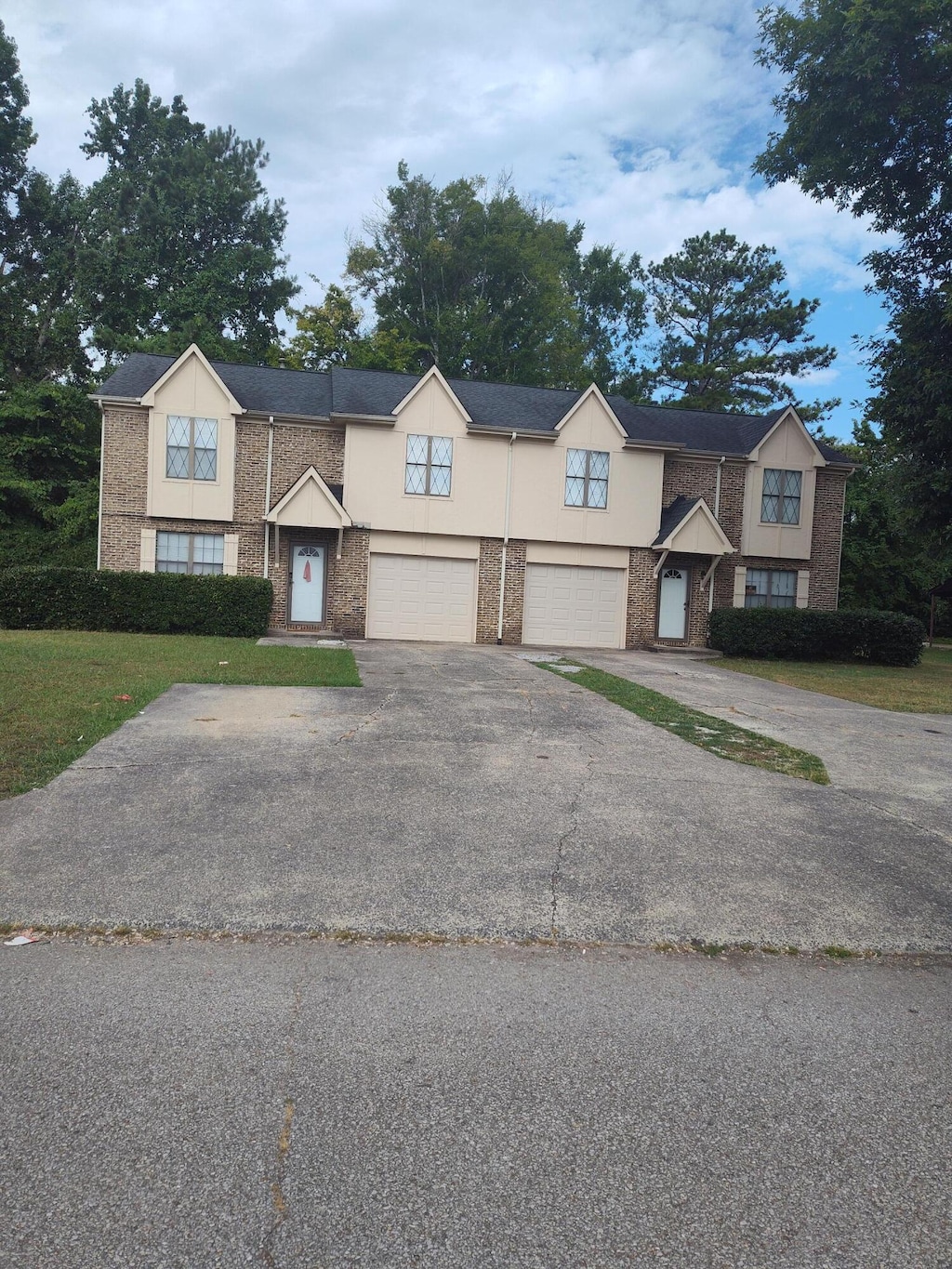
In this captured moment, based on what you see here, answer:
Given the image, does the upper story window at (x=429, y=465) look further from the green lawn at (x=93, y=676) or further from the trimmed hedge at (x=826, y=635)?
the trimmed hedge at (x=826, y=635)

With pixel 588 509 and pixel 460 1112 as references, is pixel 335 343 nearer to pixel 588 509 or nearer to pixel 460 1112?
pixel 588 509

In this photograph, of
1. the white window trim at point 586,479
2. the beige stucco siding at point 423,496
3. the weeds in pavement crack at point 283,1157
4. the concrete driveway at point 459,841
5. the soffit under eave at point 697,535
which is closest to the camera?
the weeds in pavement crack at point 283,1157

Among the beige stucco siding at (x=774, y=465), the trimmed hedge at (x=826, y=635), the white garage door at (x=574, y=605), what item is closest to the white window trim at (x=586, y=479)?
the white garage door at (x=574, y=605)

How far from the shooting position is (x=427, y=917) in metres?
3.94

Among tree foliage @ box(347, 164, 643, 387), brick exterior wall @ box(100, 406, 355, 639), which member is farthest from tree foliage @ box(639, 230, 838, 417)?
brick exterior wall @ box(100, 406, 355, 639)

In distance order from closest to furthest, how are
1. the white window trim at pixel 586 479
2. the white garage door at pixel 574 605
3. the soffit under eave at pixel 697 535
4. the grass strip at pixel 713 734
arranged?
the grass strip at pixel 713 734 < the soffit under eave at pixel 697 535 < the white window trim at pixel 586 479 < the white garage door at pixel 574 605

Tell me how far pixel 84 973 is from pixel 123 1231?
5.02ft

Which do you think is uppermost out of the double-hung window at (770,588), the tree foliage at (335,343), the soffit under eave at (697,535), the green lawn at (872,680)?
the tree foliage at (335,343)

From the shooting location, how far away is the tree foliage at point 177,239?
30750mm

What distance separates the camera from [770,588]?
22016 millimetres

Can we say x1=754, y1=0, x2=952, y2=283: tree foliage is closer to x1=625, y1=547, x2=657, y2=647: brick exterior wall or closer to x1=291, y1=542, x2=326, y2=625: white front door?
x1=625, y1=547, x2=657, y2=647: brick exterior wall

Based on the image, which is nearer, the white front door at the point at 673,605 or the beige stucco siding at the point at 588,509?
the beige stucco siding at the point at 588,509

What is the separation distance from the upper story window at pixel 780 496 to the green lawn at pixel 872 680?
4.76 metres

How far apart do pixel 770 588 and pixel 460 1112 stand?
70.4 feet
